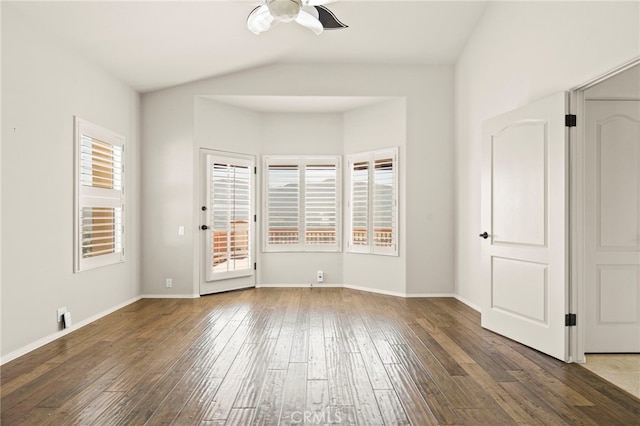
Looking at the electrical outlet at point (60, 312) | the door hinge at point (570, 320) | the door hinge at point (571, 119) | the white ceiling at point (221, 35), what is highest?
the white ceiling at point (221, 35)

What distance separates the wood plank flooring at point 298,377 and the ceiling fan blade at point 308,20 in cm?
278

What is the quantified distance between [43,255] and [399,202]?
444 centimetres

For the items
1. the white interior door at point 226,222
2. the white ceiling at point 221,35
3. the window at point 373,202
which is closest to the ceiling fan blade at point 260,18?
the white ceiling at point 221,35

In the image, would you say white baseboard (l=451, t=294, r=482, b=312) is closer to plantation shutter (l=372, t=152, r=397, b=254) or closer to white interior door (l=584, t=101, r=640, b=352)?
plantation shutter (l=372, t=152, r=397, b=254)

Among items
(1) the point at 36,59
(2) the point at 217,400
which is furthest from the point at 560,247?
(1) the point at 36,59

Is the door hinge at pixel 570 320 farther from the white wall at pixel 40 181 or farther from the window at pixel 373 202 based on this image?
the white wall at pixel 40 181

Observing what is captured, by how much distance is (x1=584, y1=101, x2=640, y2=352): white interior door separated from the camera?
3.57 metres

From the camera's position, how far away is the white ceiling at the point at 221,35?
3990 mm

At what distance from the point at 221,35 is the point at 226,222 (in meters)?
2.71

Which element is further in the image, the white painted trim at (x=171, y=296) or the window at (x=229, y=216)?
the window at (x=229, y=216)

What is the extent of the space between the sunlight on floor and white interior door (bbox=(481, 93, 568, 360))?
26cm

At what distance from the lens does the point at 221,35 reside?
4805 mm

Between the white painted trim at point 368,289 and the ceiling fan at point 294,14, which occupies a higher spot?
the ceiling fan at point 294,14

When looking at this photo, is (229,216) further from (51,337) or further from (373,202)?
(51,337)
